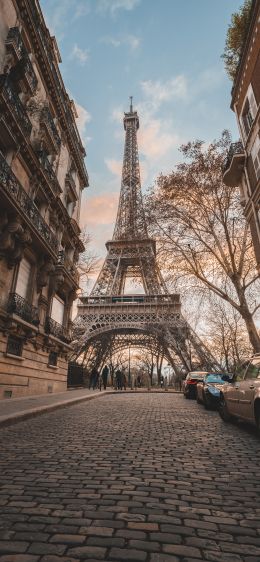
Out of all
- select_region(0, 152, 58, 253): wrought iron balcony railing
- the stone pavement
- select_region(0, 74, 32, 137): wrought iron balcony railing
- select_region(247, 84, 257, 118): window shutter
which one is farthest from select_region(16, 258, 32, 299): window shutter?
select_region(247, 84, 257, 118): window shutter

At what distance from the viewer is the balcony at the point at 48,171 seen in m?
15.4

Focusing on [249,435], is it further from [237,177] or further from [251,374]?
[237,177]

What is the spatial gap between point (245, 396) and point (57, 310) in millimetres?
13683

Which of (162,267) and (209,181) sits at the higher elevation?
(209,181)

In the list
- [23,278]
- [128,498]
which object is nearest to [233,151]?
[23,278]

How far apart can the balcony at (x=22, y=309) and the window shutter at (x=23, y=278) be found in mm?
545

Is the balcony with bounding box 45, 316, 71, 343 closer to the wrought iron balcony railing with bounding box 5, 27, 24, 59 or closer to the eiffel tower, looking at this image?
the eiffel tower

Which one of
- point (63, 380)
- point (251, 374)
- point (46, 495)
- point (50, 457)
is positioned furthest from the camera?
point (63, 380)

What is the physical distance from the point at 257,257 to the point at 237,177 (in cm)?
454

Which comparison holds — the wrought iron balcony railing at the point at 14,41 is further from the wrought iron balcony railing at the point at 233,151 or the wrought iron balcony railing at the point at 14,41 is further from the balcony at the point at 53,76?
the wrought iron balcony railing at the point at 233,151

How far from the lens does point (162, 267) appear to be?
17.7 meters

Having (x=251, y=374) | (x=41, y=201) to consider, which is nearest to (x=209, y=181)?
(x=41, y=201)

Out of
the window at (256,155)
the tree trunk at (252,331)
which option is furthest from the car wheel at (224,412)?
the window at (256,155)

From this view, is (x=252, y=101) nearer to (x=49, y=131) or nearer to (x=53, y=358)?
(x=49, y=131)
